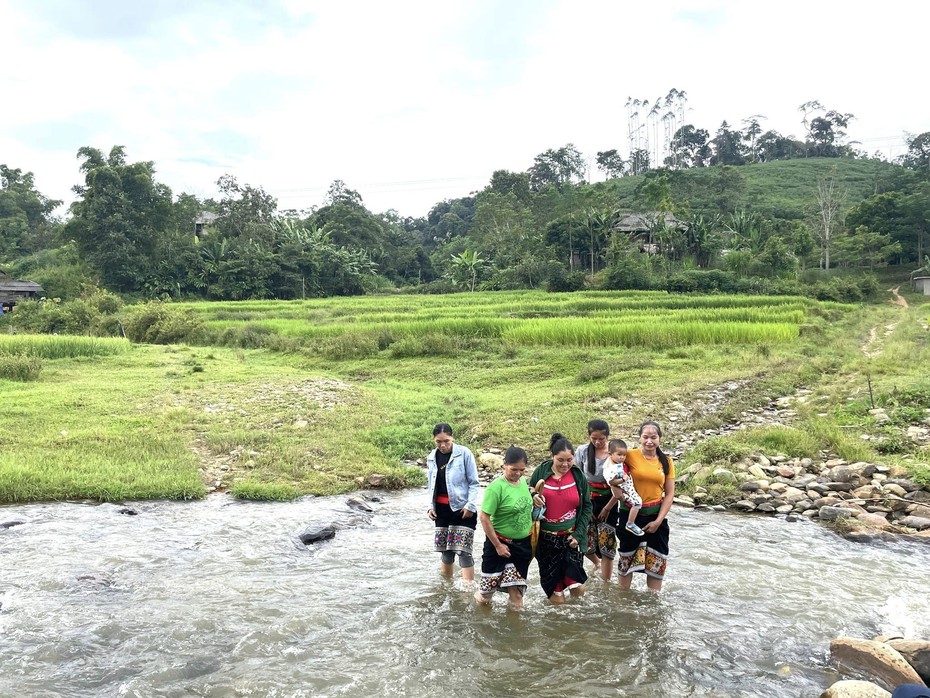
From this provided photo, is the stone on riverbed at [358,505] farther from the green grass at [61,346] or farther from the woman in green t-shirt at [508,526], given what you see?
the green grass at [61,346]

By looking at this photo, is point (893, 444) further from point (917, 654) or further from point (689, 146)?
point (689, 146)

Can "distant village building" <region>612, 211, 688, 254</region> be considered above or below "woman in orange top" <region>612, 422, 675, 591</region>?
above

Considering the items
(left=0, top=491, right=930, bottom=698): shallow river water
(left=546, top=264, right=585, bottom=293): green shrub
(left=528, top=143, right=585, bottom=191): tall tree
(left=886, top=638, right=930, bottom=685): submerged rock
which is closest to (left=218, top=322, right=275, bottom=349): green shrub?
(left=0, top=491, right=930, bottom=698): shallow river water

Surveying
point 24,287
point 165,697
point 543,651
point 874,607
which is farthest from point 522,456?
point 24,287

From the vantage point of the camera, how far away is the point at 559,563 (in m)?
5.43

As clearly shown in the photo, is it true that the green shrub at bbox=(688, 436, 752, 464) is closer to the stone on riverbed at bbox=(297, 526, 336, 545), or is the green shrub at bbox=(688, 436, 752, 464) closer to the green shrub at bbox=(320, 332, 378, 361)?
the stone on riverbed at bbox=(297, 526, 336, 545)

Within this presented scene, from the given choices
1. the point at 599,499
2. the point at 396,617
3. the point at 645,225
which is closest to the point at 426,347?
the point at 599,499

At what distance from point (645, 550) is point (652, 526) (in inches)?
13.2

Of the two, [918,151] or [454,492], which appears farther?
[918,151]

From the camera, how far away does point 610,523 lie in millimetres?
6082

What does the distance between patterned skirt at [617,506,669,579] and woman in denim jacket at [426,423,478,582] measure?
4.55 feet

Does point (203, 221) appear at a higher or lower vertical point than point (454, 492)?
higher

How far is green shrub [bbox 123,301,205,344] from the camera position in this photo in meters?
27.9

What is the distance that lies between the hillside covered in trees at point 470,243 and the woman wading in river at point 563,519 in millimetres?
34860
